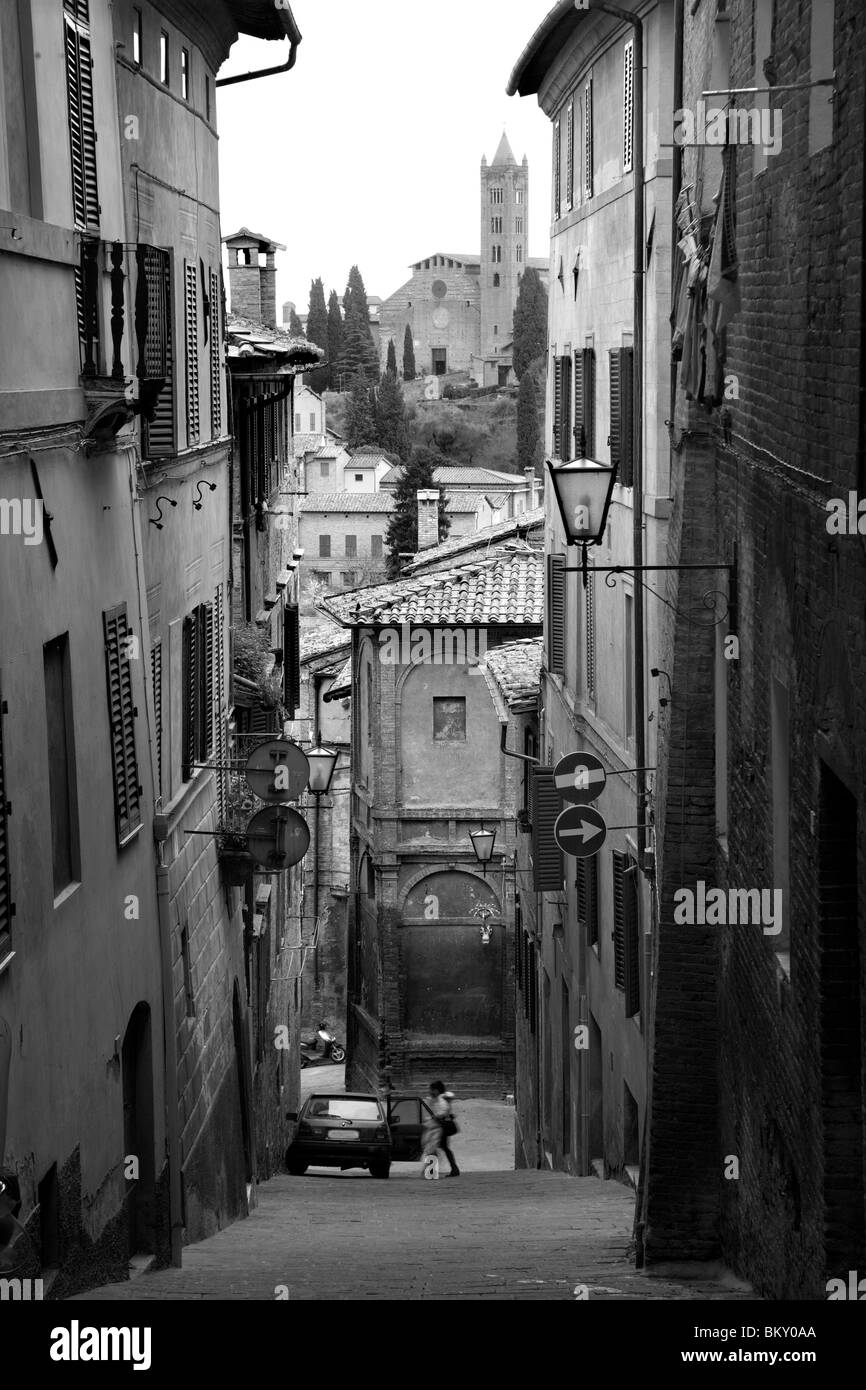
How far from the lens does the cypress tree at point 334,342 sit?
15962 centimetres

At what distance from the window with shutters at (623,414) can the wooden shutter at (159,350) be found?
173 inches

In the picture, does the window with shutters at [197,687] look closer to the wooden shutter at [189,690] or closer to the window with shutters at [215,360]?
the wooden shutter at [189,690]

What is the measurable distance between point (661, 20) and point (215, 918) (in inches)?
379

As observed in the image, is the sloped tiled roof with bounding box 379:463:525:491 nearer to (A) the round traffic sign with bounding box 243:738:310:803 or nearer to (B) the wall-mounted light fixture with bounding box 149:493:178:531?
(A) the round traffic sign with bounding box 243:738:310:803

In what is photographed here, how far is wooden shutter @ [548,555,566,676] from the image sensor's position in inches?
983

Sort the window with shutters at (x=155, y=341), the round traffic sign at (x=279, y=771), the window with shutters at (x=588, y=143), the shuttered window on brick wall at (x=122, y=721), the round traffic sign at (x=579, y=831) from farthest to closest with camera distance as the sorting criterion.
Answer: the window with shutters at (x=588, y=143) → the round traffic sign at (x=279, y=771) → the round traffic sign at (x=579, y=831) → the window with shutters at (x=155, y=341) → the shuttered window on brick wall at (x=122, y=721)

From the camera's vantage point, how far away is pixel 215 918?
19.7 metres

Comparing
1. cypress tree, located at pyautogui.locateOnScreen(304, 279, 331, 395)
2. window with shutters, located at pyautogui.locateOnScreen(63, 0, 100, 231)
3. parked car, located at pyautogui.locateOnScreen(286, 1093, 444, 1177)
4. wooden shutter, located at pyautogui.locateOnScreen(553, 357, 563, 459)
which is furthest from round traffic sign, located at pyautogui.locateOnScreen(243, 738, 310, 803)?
cypress tree, located at pyautogui.locateOnScreen(304, 279, 331, 395)

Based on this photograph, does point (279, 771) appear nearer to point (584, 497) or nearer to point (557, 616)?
point (584, 497)

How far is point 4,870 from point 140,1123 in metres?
5.29

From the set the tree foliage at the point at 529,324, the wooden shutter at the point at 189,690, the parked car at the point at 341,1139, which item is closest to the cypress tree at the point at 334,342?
the tree foliage at the point at 529,324

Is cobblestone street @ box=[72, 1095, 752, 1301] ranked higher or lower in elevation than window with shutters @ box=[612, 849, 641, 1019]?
lower

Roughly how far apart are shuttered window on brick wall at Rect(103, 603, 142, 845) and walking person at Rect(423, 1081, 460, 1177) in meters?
12.4
